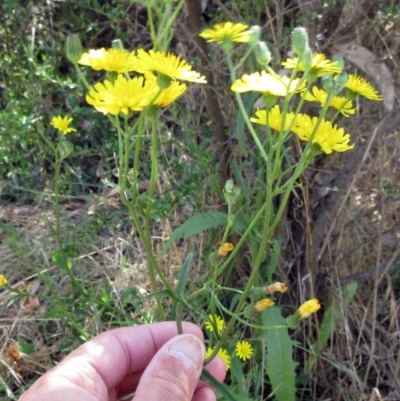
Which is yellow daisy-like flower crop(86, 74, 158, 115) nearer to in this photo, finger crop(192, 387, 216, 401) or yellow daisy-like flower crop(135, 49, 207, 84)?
yellow daisy-like flower crop(135, 49, 207, 84)

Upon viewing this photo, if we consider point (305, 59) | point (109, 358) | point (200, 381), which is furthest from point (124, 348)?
point (305, 59)

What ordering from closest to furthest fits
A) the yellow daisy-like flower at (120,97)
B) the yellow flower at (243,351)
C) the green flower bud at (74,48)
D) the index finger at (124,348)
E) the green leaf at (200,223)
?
the yellow daisy-like flower at (120,97), the green flower bud at (74,48), the index finger at (124,348), the green leaf at (200,223), the yellow flower at (243,351)

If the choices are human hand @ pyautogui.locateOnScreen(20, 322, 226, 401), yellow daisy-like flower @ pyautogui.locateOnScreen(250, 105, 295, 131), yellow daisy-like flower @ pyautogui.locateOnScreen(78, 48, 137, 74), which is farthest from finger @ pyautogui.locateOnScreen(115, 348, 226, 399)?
yellow daisy-like flower @ pyautogui.locateOnScreen(78, 48, 137, 74)

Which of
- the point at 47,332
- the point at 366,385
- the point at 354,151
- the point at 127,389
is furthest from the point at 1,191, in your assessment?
the point at 366,385

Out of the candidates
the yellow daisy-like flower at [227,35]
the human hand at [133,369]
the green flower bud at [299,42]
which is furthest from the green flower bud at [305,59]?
the human hand at [133,369]

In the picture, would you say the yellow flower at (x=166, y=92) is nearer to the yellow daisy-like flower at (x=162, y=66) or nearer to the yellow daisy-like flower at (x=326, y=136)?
the yellow daisy-like flower at (x=162, y=66)
